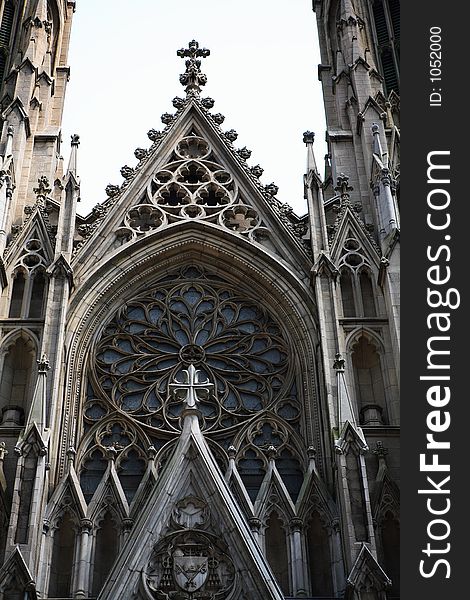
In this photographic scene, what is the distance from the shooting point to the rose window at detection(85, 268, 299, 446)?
2034 cm

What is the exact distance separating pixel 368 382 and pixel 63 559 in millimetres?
6311

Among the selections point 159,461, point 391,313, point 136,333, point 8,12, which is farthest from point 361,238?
point 8,12

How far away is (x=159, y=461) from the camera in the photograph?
19.4 meters

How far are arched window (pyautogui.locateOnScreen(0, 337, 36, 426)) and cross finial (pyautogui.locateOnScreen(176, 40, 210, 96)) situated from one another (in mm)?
8091

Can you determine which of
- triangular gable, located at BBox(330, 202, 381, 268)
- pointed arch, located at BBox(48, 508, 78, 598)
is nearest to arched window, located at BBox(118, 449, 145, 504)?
pointed arch, located at BBox(48, 508, 78, 598)

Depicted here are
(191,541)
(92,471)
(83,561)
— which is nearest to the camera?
(191,541)

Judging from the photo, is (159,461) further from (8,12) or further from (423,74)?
(8,12)

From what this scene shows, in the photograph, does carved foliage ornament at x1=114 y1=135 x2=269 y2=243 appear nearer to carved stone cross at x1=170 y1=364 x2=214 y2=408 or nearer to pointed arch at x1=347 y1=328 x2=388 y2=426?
pointed arch at x1=347 y1=328 x2=388 y2=426

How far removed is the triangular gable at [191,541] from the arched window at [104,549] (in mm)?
1368

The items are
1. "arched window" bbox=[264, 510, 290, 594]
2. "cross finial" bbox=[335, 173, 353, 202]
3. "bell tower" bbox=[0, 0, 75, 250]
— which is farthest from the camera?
"bell tower" bbox=[0, 0, 75, 250]

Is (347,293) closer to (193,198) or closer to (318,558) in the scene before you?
(193,198)

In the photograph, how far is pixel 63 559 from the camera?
58.1 feet

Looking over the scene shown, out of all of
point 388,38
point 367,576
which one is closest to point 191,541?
point 367,576

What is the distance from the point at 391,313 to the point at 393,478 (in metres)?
3.21
